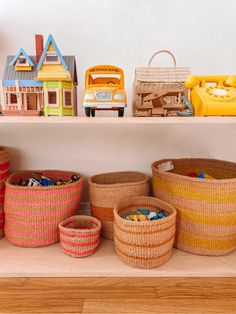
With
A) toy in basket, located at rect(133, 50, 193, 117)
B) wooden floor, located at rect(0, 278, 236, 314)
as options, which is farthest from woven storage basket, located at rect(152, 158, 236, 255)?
toy in basket, located at rect(133, 50, 193, 117)

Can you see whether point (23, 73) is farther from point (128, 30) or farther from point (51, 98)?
point (128, 30)

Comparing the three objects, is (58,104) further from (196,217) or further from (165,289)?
(165,289)

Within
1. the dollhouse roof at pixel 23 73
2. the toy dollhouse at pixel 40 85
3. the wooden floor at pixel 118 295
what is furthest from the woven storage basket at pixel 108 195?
the dollhouse roof at pixel 23 73

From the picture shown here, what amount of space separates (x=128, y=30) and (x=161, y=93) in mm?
397

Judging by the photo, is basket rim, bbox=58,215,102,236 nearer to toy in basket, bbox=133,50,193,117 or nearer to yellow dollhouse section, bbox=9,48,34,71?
toy in basket, bbox=133,50,193,117

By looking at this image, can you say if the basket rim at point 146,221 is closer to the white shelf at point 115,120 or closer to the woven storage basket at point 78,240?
the woven storage basket at point 78,240

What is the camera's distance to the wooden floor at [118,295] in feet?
2.91

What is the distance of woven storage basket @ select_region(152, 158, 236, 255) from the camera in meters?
0.97

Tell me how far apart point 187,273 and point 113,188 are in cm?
40

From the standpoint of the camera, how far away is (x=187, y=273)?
37.0 inches

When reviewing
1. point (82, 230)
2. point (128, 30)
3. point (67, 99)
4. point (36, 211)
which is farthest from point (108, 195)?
point (128, 30)

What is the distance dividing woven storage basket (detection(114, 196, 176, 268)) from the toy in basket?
356mm

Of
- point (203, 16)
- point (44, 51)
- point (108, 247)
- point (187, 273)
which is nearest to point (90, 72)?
point (44, 51)

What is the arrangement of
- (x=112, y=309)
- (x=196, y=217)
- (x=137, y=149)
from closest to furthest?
(x=112, y=309), (x=196, y=217), (x=137, y=149)
